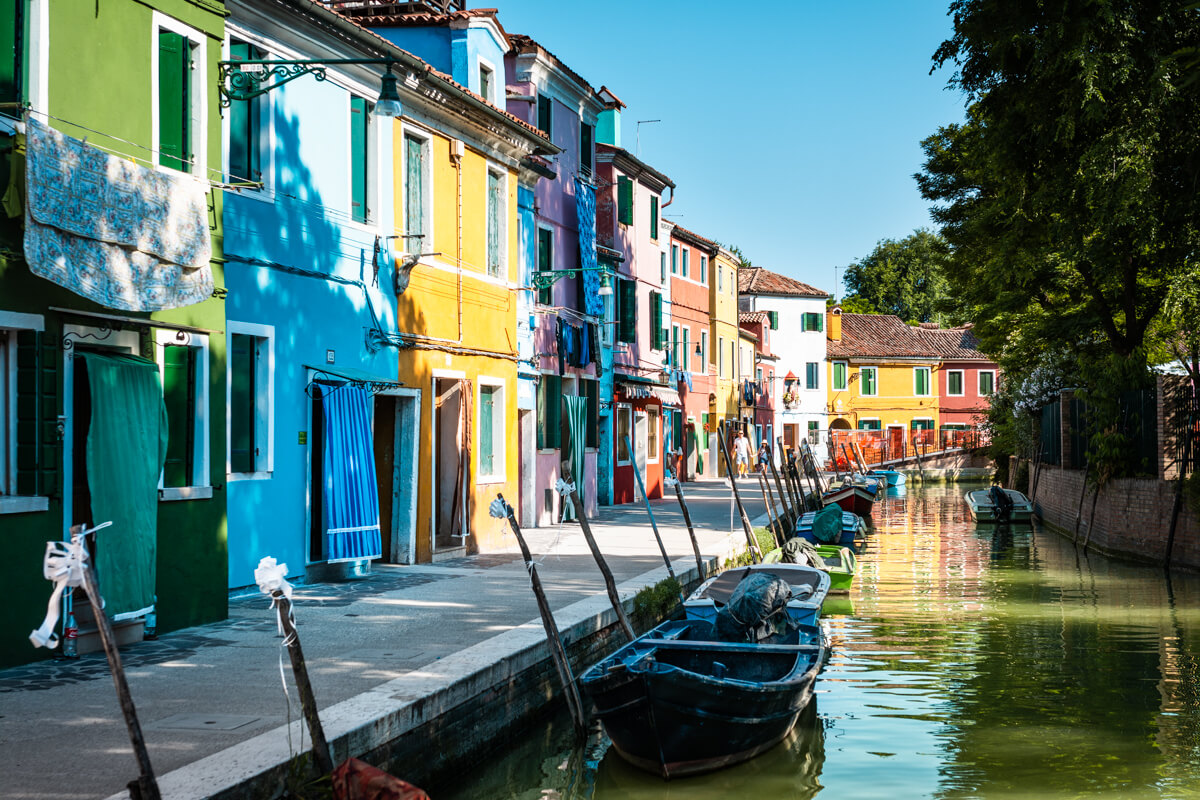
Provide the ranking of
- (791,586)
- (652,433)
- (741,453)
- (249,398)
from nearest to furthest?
(249,398) < (791,586) < (652,433) < (741,453)

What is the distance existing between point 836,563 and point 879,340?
52915mm

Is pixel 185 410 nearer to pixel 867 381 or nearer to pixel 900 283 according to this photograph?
Answer: pixel 867 381

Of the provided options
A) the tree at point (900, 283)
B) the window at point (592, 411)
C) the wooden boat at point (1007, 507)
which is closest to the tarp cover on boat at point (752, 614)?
the window at point (592, 411)

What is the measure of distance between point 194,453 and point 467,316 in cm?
720

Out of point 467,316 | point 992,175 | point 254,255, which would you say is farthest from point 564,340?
point 254,255

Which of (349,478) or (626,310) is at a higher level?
(626,310)

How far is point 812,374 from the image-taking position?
68000 millimetres

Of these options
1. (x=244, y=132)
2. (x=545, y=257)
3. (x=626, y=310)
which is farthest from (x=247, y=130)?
(x=626, y=310)

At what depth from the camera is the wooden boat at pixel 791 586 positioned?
12625 millimetres

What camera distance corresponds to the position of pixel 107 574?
385 inches

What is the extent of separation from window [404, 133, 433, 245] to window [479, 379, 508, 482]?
3063mm

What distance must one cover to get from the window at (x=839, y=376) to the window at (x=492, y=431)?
53.4 m

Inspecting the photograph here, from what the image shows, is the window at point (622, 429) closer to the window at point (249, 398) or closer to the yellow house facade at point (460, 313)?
the yellow house facade at point (460, 313)

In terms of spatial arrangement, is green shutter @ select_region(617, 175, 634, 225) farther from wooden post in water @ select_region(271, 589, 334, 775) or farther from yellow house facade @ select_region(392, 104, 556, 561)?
wooden post in water @ select_region(271, 589, 334, 775)
